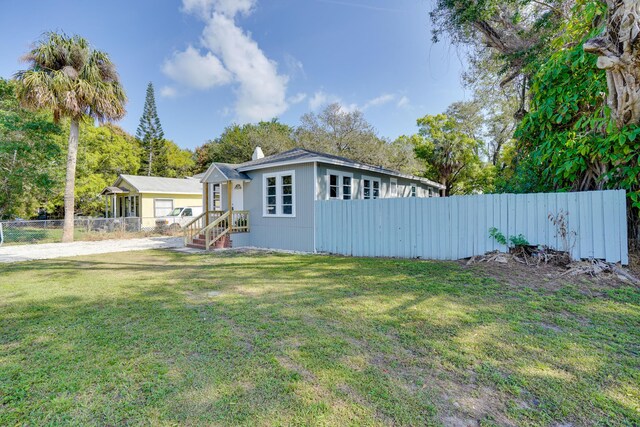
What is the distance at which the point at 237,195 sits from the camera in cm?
1191

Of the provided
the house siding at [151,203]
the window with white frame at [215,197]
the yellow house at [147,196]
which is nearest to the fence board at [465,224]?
the window with white frame at [215,197]

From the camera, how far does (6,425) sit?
6.22ft

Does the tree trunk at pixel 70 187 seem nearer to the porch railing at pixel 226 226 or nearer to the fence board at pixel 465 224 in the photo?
the porch railing at pixel 226 226

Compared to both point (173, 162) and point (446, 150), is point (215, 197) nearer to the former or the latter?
point (446, 150)

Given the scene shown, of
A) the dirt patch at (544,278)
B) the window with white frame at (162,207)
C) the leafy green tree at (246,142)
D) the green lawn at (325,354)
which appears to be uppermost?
the leafy green tree at (246,142)

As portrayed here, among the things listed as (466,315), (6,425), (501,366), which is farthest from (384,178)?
(6,425)

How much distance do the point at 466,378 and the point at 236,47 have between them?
17.4 metres

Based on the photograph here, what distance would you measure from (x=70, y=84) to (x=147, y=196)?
8700 millimetres

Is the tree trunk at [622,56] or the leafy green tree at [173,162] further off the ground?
the leafy green tree at [173,162]

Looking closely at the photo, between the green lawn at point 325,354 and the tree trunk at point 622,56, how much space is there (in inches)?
127

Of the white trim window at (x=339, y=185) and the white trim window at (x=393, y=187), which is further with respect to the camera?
the white trim window at (x=393, y=187)

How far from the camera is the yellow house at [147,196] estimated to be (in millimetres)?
19266

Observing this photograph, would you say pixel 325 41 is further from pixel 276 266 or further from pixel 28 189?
pixel 28 189

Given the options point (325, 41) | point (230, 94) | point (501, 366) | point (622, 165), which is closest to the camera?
point (501, 366)
